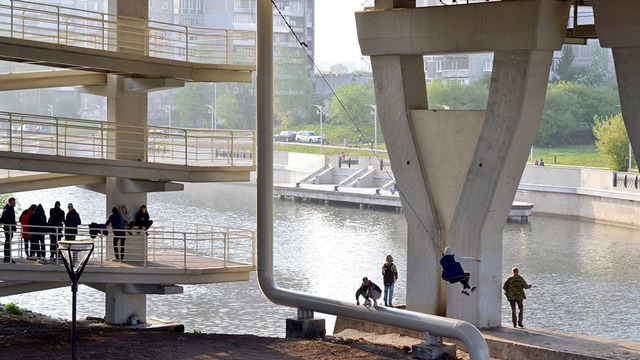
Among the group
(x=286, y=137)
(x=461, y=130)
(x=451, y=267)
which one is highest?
(x=461, y=130)

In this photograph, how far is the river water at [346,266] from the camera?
34438mm

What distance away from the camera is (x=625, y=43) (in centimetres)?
1939

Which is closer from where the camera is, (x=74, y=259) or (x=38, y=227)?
(x=74, y=259)

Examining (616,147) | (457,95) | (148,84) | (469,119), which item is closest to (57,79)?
(148,84)

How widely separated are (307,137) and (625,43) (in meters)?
79.8

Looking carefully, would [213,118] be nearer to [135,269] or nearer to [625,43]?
[135,269]

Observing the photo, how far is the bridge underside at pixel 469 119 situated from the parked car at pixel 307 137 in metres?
75.4

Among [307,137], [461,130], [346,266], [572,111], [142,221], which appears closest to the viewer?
[461,130]

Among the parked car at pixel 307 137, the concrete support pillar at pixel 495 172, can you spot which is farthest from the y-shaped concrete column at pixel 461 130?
the parked car at pixel 307 137

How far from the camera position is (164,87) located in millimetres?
23703

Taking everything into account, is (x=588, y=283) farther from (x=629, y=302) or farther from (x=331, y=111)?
(x=331, y=111)

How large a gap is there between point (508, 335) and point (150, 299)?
752 inches

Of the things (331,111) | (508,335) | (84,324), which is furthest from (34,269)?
(331,111)

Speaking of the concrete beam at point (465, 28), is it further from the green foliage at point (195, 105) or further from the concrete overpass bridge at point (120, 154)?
the green foliage at point (195, 105)
